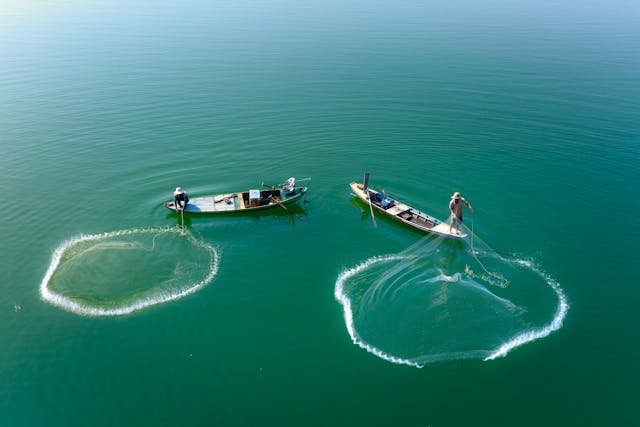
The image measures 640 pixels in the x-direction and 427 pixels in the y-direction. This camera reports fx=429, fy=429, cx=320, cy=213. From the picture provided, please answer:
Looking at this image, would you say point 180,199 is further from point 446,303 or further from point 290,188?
point 446,303

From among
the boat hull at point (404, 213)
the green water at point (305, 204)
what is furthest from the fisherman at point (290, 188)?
the boat hull at point (404, 213)

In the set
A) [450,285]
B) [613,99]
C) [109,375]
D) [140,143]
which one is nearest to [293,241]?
[450,285]

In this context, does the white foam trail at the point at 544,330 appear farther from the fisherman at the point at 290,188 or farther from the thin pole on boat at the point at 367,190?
the fisherman at the point at 290,188

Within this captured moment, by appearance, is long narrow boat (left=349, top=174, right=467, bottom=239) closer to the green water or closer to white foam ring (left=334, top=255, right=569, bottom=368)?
the green water

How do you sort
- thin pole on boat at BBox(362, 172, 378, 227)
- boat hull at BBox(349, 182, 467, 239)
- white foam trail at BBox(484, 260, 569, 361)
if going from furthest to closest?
thin pole on boat at BBox(362, 172, 378, 227), boat hull at BBox(349, 182, 467, 239), white foam trail at BBox(484, 260, 569, 361)

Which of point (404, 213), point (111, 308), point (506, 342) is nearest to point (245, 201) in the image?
point (404, 213)

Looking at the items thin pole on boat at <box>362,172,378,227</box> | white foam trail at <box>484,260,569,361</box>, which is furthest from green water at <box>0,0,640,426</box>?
thin pole on boat at <box>362,172,378,227</box>
